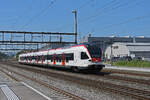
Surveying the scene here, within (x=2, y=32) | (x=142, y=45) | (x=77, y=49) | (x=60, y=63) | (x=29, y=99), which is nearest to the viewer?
(x=29, y=99)

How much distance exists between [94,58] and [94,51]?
2.50 feet

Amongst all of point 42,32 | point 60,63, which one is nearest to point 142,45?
point 42,32

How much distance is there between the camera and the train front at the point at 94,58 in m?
20.7

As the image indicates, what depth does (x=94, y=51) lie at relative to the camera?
21281 mm

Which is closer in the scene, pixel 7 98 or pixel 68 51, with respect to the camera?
Answer: pixel 7 98

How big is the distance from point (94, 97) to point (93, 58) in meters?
11.1

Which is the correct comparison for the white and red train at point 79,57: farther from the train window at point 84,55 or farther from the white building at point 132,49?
the white building at point 132,49

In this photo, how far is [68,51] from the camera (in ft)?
80.7

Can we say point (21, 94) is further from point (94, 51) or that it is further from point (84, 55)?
point (94, 51)

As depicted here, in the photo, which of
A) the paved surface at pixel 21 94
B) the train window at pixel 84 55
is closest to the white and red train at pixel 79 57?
the train window at pixel 84 55

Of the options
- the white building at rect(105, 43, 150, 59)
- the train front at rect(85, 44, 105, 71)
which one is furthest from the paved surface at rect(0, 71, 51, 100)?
the white building at rect(105, 43, 150, 59)

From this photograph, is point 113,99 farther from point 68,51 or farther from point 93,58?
point 68,51

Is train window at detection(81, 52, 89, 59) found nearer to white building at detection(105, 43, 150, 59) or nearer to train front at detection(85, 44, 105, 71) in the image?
train front at detection(85, 44, 105, 71)

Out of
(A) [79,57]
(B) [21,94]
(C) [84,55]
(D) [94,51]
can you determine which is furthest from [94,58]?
(B) [21,94]
